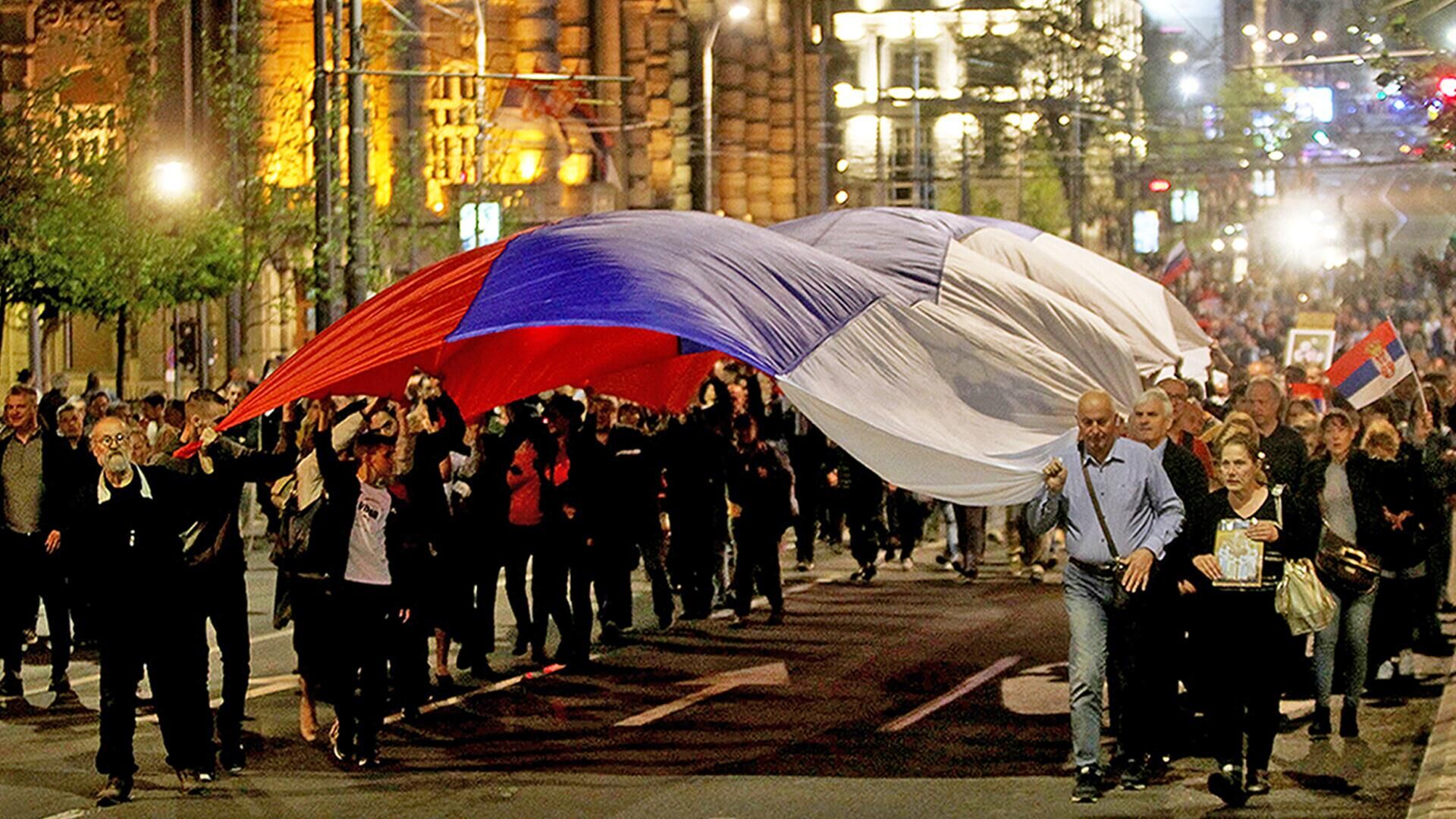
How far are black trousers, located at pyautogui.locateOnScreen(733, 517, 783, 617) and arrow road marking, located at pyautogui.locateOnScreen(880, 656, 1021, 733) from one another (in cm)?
257

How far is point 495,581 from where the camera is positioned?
16000mm

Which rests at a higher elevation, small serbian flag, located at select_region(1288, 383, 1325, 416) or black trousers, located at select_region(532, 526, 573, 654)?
small serbian flag, located at select_region(1288, 383, 1325, 416)

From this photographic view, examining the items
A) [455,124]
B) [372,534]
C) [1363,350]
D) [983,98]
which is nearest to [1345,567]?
[372,534]

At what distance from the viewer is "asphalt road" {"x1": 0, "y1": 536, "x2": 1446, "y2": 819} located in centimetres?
1104

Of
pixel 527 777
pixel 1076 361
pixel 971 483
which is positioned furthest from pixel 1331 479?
pixel 527 777

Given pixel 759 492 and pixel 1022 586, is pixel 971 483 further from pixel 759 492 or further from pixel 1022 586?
pixel 1022 586

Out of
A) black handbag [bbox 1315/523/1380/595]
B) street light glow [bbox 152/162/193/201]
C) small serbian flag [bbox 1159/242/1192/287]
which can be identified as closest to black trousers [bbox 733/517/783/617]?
black handbag [bbox 1315/523/1380/595]

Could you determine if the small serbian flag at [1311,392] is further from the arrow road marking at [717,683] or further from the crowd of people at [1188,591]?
the crowd of people at [1188,591]

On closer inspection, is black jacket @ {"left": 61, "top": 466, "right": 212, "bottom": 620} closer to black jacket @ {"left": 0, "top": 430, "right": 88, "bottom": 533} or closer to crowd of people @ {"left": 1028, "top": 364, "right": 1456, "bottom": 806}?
black jacket @ {"left": 0, "top": 430, "right": 88, "bottom": 533}

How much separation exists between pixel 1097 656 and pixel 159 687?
430cm

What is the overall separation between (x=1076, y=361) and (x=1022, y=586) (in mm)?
6934

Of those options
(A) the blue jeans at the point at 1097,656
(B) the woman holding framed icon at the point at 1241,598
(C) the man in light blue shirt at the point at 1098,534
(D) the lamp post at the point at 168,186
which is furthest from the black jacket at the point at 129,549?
(D) the lamp post at the point at 168,186

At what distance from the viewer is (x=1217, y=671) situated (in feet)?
35.7

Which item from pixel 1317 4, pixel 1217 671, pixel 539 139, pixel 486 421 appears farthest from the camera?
pixel 1317 4
